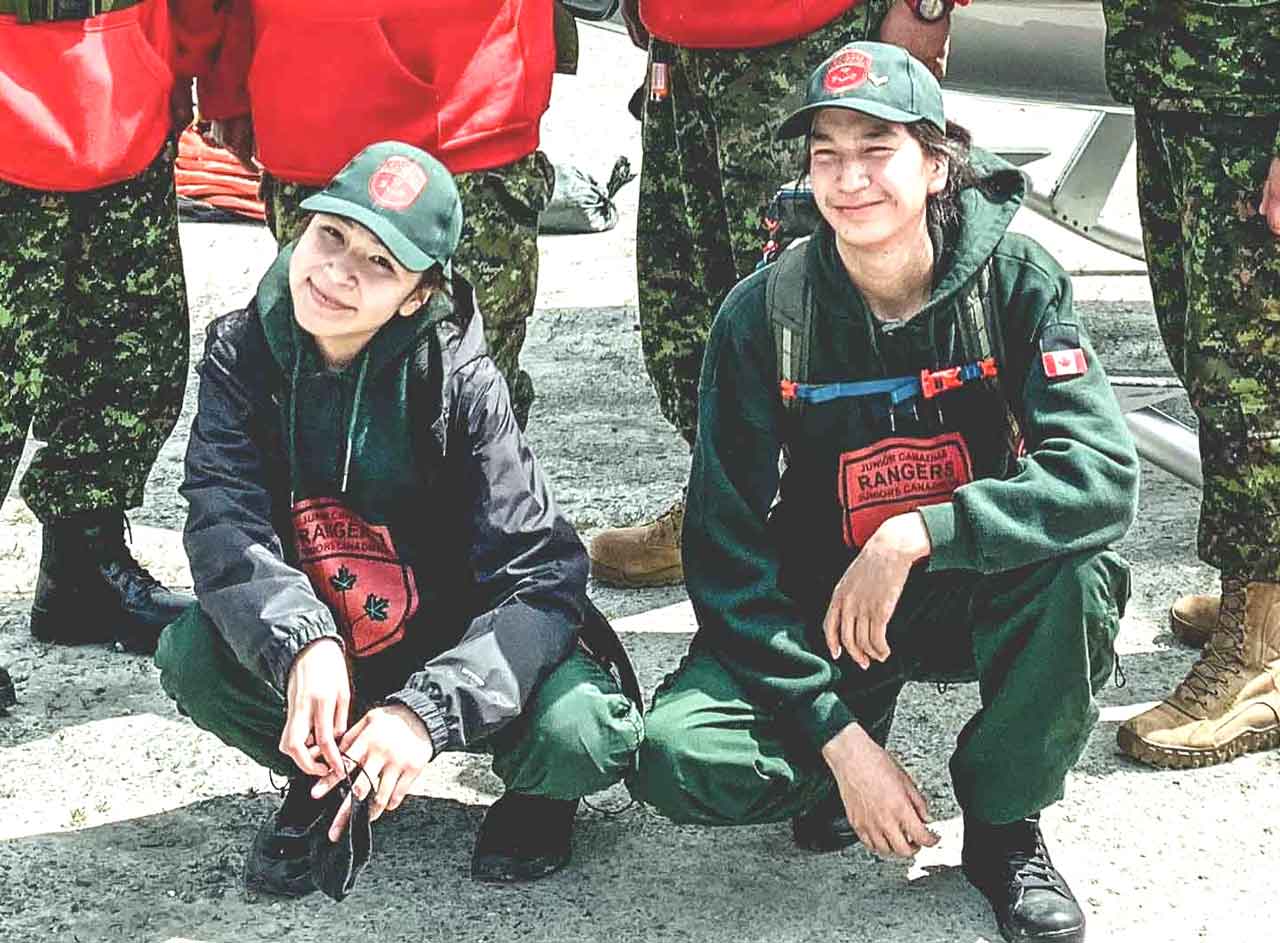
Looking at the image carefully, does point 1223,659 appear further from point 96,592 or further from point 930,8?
point 96,592

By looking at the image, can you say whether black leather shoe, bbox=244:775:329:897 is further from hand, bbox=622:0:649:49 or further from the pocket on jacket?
hand, bbox=622:0:649:49

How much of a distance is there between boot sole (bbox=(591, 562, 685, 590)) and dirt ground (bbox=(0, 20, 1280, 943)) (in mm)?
34

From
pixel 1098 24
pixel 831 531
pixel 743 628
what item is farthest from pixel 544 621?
pixel 1098 24

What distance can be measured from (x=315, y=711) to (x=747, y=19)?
5.66 ft

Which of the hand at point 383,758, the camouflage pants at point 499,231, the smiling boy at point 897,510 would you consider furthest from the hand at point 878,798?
the camouflage pants at point 499,231

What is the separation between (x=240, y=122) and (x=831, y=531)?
158cm

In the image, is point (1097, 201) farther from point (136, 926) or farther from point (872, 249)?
point (136, 926)

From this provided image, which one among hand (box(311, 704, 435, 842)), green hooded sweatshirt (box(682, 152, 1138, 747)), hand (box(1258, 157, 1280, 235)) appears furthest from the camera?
hand (box(1258, 157, 1280, 235))

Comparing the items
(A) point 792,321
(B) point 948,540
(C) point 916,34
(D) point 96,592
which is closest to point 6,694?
(D) point 96,592

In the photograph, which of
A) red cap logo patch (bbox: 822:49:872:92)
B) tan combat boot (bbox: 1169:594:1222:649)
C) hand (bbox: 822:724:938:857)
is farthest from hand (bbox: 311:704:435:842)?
tan combat boot (bbox: 1169:594:1222:649)

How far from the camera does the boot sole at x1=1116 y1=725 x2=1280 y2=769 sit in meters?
3.46

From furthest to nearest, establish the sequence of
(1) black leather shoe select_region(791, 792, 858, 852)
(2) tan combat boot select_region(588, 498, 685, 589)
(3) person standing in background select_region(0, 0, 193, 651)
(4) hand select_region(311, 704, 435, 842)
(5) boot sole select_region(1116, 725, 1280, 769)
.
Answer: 1. (2) tan combat boot select_region(588, 498, 685, 589)
2. (3) person standing in background select_region(0, 0, 193, 651)
3. (5) boot sole select_region(1116, 725, 1280, 769)
4. (1) black leather shoe select_region(791, 792, 858, 852)
5. (4) hand select_region(311, 704, 435, 842)

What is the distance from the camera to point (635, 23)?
4418 millimetres

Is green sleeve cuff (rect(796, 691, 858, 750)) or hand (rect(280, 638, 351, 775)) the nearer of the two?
hand (rect(280, 638, 351, 775))
